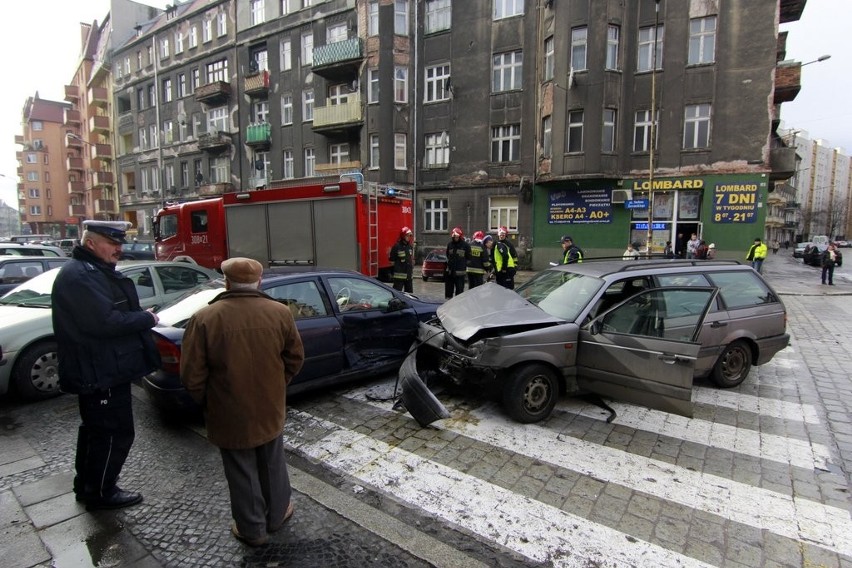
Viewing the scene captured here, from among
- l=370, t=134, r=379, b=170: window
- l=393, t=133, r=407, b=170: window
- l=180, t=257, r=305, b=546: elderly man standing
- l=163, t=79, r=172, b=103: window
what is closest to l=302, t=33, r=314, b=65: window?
l=370, t=134, r=379, b=170: window

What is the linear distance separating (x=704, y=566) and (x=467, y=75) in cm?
2330

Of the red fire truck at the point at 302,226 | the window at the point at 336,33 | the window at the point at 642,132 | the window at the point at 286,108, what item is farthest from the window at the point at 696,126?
the window at the point at 286,108

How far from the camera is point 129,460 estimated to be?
12.3 ft

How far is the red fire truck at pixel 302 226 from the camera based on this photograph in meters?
11.5

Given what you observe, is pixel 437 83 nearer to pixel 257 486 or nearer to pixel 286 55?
pixel 286 55

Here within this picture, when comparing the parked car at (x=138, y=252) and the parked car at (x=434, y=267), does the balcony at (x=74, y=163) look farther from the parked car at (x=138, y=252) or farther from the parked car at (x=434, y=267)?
the parked car at (x=434, y=267)

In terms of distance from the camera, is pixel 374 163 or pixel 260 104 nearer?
pixel 374 163

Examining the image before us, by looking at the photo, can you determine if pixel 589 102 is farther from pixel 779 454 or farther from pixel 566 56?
pixel 779 454

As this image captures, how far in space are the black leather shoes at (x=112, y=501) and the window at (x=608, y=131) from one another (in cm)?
1999

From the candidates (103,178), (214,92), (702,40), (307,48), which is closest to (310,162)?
(307,48)

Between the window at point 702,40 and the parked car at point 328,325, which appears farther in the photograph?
the window at point 702,40

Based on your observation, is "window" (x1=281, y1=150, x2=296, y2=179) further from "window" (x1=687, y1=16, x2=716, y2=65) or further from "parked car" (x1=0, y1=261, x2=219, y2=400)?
"parked car" (x1=0, y1=261, x2=219, y2=400)

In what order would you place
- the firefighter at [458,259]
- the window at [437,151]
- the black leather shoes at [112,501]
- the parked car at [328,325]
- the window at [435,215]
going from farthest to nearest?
the window at [435,215]
the window at [437,151]
the firefighter at [458,259]
the parked car at [328,325]
the black leather shoes at [112,501]

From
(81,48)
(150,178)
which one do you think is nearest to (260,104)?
(150,178)
